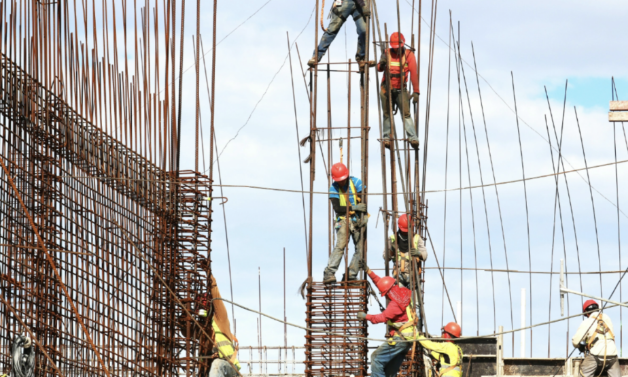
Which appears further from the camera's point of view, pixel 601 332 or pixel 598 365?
pixel 598 365

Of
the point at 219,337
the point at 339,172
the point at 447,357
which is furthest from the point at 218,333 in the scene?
the point at 447,357

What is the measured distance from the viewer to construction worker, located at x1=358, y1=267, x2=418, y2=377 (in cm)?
1572

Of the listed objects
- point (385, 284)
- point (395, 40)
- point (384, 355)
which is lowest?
point (384, 355)

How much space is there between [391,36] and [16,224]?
24.5 ft

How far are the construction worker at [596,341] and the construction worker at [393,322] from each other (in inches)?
108

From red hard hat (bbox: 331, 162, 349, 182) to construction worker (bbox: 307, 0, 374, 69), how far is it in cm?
228

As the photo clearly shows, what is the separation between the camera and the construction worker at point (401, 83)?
18.3m

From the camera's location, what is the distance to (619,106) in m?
13.6

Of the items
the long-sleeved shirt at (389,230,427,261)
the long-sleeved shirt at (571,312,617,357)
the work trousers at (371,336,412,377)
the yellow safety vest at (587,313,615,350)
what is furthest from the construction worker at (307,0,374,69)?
the yellow safety vest at (587,313,615,350)

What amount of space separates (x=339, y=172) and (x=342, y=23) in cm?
320

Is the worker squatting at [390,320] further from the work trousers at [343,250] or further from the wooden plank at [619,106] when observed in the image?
the wooden plank at [619,106]

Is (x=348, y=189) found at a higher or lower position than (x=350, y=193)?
higher

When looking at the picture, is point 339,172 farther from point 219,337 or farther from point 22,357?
point 22,357

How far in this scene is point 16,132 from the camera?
48.1 ft
